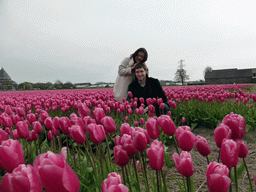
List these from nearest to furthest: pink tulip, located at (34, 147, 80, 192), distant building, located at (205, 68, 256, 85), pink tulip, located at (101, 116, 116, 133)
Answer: pink tulip, located at (34, 147, 80, 192) < pink tulip, located at (101, 116, 116, 133) < distant building, located at (205, 68, 256, 85)

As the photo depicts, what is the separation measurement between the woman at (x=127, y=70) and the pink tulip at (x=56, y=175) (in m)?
5.04

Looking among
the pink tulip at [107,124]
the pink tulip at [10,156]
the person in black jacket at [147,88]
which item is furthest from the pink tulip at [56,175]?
the person in black jacket at [147,88]

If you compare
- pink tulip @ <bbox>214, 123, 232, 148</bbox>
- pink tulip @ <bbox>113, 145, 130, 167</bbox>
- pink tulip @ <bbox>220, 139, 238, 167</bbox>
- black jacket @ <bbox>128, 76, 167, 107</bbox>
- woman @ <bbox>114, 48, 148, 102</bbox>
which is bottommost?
pink tulip @ <bbox>113, 145, 130, 167</bbox>

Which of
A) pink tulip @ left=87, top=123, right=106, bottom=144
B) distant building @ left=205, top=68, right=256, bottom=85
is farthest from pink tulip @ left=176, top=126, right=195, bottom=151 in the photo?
distant building @ left=205, top=68, right=256, bottom=85

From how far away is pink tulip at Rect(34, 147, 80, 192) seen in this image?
63cm

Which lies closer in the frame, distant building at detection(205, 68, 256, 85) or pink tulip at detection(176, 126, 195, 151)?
pink tulip at detection(176, 126, 195, 151)

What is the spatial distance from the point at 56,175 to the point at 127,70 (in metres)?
5.25

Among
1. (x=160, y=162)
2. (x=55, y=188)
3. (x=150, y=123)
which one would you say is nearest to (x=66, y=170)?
(x=55, y=188)

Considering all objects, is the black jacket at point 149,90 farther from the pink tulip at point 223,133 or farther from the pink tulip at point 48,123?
the pink tulip at point 223,133

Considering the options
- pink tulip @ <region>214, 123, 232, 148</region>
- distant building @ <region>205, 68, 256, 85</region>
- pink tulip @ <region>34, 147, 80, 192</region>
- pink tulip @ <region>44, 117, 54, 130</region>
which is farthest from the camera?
distant building @ <region>205, 68, 256, 85</region>

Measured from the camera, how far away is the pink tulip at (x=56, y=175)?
0.63 meters

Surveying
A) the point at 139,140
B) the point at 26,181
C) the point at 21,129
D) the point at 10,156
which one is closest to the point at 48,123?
the point at 21,129

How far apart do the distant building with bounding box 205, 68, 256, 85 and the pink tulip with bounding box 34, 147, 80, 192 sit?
66.8 meters

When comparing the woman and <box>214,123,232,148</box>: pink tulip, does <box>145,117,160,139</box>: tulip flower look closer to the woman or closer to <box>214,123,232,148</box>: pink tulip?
<box>214,123,232,148</box>: pink tulip
